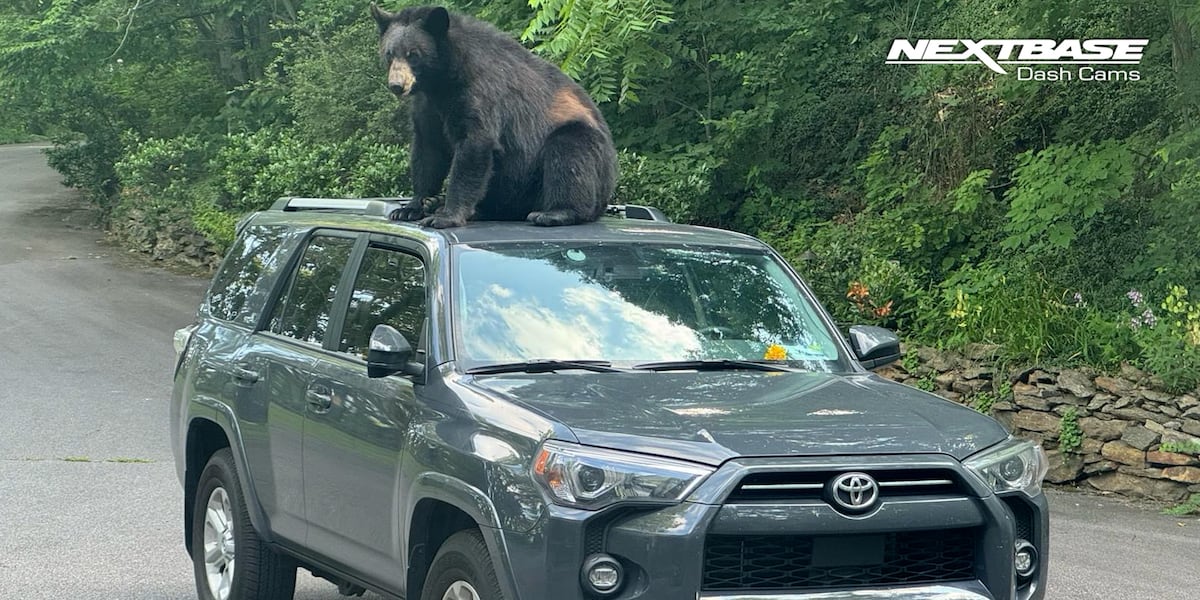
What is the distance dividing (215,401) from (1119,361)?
771 centimetres

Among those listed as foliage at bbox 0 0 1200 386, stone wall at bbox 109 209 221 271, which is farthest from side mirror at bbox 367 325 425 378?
stone wall at bbox 109 209 221 271

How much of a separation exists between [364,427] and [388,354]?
22.3 inches

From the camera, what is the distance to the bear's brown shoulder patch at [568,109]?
24.8ft

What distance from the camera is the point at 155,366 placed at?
16.9 metres

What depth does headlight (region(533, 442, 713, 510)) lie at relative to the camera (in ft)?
14.3

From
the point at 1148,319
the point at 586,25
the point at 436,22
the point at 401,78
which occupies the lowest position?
the point at 1148,319

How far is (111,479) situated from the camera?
11.1 metres

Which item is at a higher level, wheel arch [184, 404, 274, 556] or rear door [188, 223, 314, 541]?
rear door [188, 223, 314, 541]

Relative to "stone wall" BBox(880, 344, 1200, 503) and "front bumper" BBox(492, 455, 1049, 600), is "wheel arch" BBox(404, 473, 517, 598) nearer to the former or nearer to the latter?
"front bumper" BBox(492, 455, 1049, 600)

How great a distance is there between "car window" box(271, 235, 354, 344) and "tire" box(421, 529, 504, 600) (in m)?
1.61

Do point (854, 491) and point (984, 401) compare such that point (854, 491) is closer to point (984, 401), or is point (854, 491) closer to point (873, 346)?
point (873, 346)

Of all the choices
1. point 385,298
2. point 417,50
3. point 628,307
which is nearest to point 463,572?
point 628,307

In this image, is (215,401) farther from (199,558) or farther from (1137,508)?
(1137,508)

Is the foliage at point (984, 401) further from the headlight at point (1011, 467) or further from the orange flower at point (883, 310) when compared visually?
the headlight at point (1011, 467)
